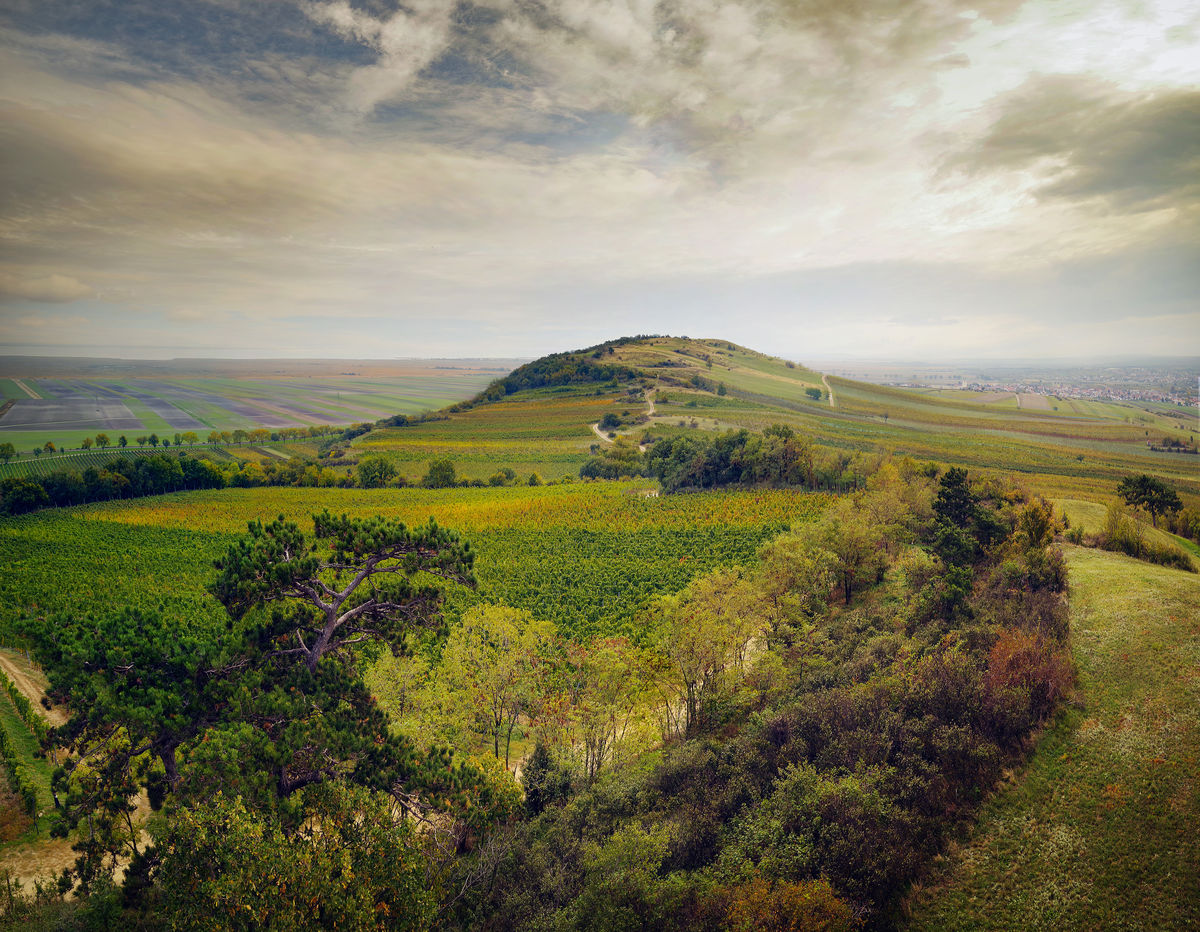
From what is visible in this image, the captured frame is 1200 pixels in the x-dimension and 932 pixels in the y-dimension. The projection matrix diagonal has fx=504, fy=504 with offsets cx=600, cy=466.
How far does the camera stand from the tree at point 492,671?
27.8 m

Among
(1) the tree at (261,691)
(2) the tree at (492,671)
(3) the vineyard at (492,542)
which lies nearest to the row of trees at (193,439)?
(3) the vineyard at (492,542)

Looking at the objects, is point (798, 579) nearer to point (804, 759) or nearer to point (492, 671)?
point (804, 759)

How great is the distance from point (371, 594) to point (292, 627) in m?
2.67

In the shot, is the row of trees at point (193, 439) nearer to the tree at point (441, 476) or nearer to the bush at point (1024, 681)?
the tree at point (441, 476)

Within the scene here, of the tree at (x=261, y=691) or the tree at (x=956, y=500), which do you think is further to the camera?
the tree at (x=956, y=500)

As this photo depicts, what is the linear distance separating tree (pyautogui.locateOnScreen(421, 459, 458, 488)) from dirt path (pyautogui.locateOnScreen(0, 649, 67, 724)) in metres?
71.0

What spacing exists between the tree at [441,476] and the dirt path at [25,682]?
233ft

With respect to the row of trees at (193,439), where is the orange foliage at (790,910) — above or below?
Result: below

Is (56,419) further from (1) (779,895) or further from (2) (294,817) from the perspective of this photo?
(1) (779,895)

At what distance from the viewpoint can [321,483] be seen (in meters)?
112

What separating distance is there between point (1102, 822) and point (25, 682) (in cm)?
6076

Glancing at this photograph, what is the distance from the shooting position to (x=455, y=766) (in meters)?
21.4

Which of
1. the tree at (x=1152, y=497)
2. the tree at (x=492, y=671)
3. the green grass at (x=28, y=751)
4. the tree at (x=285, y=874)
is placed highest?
the tree at (x=1152, y=497)

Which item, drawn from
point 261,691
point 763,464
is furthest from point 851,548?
point 261,691
